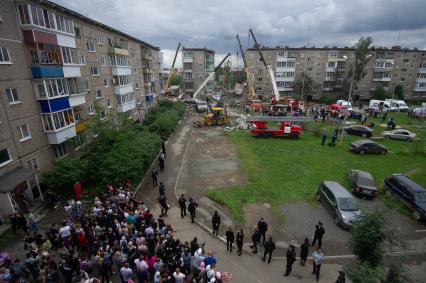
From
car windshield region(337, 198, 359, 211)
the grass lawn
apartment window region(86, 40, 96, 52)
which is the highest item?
apartment window region(86, 40, 96, 52)

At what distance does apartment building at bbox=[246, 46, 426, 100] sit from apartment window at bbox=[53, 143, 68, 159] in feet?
157

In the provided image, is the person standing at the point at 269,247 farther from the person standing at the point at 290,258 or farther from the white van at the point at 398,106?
the white van at the point at 398,106

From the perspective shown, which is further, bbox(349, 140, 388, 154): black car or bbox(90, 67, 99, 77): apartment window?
bbox(90, 67, 99, 77): apartment window

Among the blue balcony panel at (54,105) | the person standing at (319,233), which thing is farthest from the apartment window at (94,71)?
the person standing at (319,233)

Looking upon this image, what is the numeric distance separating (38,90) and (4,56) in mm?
2932

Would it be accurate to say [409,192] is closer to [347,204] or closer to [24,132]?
[347,204]

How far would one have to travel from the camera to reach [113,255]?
9812 mm

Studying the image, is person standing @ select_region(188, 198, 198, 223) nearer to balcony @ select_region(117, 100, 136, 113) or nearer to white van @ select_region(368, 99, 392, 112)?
balcony @ select_region(117, 100, 136, 113)

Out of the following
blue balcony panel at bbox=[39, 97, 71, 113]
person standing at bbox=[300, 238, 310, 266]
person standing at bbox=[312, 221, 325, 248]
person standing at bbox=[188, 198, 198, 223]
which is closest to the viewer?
person standing at bbox=[300, 238, 310, 266]

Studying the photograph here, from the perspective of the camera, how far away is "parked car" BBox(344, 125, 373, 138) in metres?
28.7

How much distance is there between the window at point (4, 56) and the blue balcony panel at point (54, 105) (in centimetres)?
323

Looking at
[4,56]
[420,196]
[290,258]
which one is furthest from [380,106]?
[4,56]

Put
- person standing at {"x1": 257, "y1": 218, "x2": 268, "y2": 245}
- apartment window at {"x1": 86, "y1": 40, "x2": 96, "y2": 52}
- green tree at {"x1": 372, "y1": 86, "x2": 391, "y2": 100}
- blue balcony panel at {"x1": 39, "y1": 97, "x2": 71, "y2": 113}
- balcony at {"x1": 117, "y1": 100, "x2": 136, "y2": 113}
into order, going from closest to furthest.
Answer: person standing at {"x1": 257, "y1": 218, "x2": 268, "y2": 245}
blue balcony panel at {"x1": 39, "y1": 97, "x2": 71, "y2": 113}
apartment window at {"x1": 86, "y1": 40, "x2": 96, "y2": 52}
balcony at {"x1": 117, "y1": 100, "x2": 136, "y2": 113}
green tree at {"x1": 372, "y1": 86, "x2": 391, "y2": 100}

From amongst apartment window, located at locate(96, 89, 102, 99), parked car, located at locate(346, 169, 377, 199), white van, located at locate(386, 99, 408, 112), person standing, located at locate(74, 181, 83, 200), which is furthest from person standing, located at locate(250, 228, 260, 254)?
white van, located at locate(386, 99, 408, 112)
